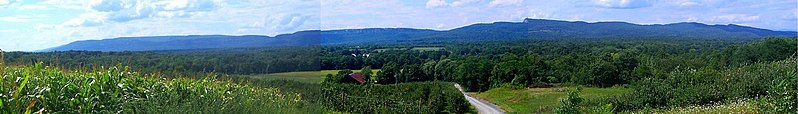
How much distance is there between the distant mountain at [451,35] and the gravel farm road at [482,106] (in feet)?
2.66

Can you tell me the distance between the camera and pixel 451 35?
9.61 m

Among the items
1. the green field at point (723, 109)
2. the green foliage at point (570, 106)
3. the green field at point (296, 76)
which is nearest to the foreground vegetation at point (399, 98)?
the green field at point (296, 76)

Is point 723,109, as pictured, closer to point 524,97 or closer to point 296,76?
point 524,97

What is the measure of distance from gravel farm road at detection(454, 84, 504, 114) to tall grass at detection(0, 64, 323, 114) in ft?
21.4

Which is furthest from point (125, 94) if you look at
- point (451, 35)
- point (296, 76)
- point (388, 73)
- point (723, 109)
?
point (723, 109)

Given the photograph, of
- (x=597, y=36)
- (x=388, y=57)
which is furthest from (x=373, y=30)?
(x=597, y=36)

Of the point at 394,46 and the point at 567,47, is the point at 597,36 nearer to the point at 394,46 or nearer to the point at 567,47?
the point at 567,47

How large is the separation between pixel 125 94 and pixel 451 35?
7055mm

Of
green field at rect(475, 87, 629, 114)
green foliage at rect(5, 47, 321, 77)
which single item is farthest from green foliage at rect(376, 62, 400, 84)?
green foliage at rect(5, 47, 321, 77)

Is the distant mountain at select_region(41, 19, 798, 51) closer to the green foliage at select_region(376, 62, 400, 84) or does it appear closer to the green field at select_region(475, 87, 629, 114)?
the green foliage at select_region(376, 62, 400, 84)

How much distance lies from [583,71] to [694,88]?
4.76 metres

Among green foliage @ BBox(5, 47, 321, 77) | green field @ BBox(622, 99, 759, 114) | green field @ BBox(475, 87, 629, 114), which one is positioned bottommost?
green field @ BBox(622, 99, 759, 114)

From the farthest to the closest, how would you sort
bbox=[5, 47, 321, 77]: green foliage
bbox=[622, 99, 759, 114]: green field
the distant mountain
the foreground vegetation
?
1. bbox=[622, 99, 759, 114]: green field
2. the foreground vegetation
3. the distant mountain
4. bbox=[5, 47, 321, 77]: green foliage

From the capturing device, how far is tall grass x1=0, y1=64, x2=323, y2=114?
7.97 feet
